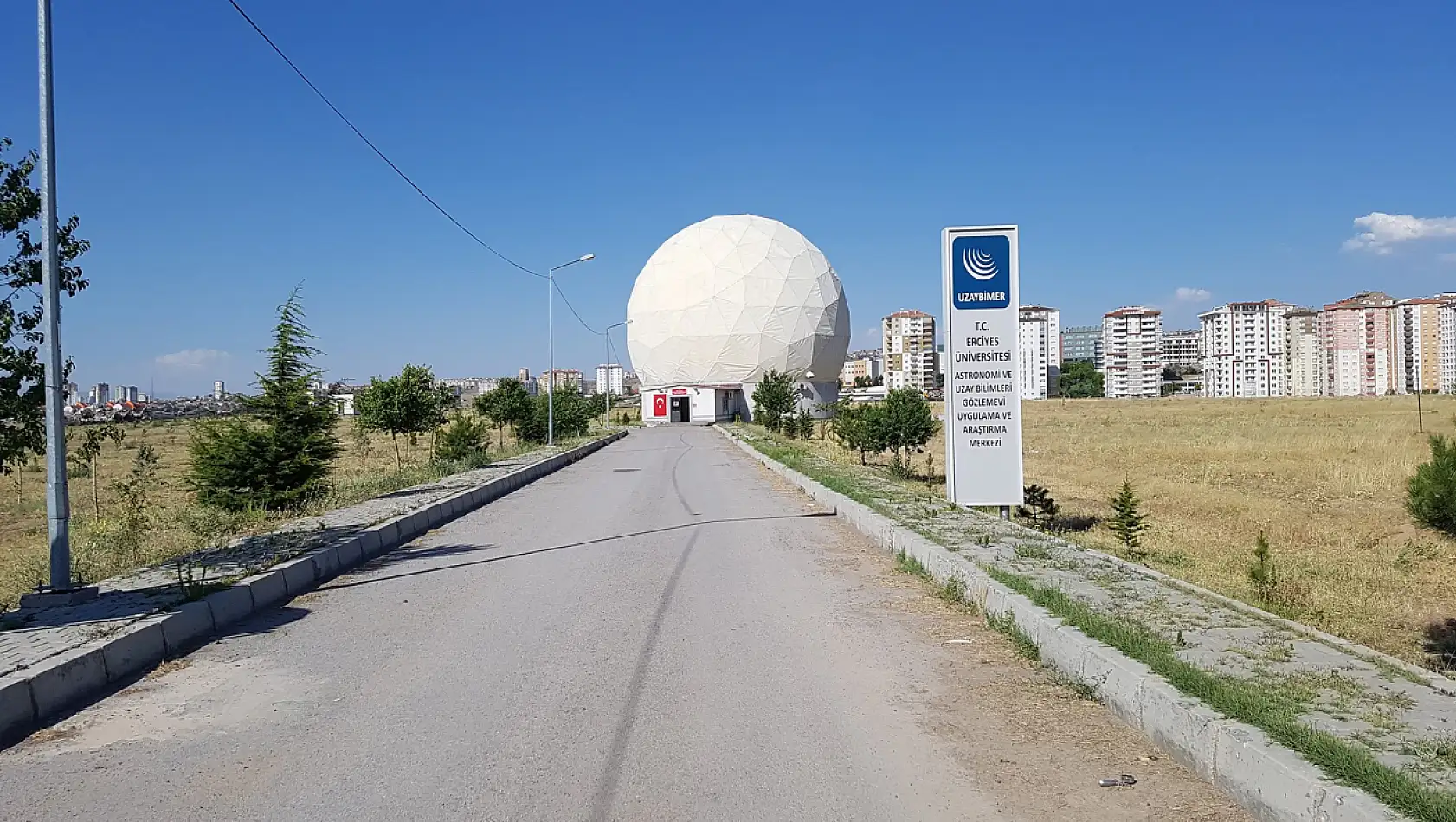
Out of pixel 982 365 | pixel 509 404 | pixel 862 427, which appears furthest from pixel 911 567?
pixel 509 404

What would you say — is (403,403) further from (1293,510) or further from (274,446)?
(1293,510)

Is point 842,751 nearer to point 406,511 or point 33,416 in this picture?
point 33,416

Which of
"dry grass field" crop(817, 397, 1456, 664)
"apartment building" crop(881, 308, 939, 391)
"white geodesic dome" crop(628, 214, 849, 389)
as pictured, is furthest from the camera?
"apartment building" crop(881, 308, 939, 391)

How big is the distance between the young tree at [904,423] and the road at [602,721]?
574 inches

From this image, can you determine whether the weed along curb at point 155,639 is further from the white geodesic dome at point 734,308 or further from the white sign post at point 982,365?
the white geodesic dome at point 734,308

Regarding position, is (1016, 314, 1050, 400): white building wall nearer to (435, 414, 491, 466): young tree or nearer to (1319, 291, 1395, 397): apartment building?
(1319, 291, 1395, 397): apartment building

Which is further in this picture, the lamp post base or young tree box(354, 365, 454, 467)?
young tree box(354, 365, 454, 467)

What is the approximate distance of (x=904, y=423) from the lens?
907 inches

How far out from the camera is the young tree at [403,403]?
26109 millimetres

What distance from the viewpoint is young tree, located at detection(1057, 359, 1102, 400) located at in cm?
15625

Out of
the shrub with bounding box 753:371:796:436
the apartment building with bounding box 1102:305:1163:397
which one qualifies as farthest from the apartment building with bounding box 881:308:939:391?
the shrub with bounding box 753:371:796:436

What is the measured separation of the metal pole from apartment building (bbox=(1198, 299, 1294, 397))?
477 ft

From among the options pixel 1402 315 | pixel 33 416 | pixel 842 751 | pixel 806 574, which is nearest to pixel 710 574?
pixel 806 574

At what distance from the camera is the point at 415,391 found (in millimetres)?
26609
